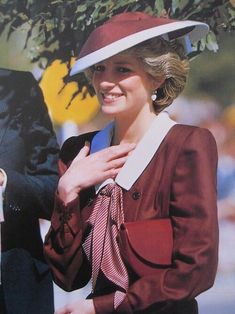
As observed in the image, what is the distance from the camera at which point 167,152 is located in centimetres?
251

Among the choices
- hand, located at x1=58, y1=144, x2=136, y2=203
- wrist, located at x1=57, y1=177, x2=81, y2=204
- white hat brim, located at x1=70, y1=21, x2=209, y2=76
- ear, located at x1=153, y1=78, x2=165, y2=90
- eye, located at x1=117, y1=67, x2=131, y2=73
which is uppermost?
white hat brim, located at x1=70, y1=21, x2=209, y2=76

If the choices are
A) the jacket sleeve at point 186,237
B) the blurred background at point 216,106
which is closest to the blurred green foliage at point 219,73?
the blurred background at point 216,106

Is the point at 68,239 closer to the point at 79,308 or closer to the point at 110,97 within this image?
the point at 79,308

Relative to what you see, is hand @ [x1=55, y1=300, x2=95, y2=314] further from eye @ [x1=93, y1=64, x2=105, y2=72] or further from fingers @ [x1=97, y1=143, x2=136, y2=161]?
eye @ [x1=93, y1=64, x2=105, y2=72]

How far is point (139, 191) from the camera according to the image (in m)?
2.51

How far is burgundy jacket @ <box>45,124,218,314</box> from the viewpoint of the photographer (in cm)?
246

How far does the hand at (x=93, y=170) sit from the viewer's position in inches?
103

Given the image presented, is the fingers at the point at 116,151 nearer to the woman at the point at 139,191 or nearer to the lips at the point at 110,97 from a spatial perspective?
the woman at the point at 139,191

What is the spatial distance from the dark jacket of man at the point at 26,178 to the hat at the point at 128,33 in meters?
0.28

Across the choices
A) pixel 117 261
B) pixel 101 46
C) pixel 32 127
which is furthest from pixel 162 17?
pixel 117 261

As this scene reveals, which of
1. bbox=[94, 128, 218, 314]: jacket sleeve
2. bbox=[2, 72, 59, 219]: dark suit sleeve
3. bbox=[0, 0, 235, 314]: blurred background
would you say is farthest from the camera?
bbox=[2, 72, 59, 219]: dark suit sleeve

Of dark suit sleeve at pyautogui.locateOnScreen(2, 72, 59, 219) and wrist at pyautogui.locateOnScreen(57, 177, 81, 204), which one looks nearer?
wrist at pyautogui.locateOnScreen(57, 177, 81, 204)

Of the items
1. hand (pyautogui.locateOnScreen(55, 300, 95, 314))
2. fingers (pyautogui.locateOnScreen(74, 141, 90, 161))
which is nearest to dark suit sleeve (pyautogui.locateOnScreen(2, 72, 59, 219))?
fingers (pyautogui.locateOnScreen(74, 141, 90, 161))

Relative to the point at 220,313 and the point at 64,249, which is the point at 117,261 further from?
the point at 220,313
